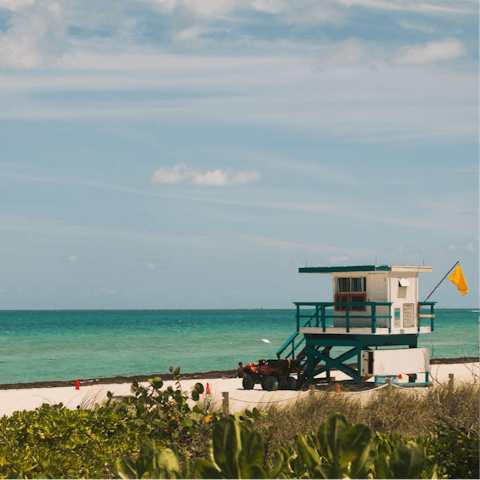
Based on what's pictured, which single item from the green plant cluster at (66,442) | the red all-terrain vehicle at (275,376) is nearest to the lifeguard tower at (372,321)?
the red all-terrain vehicle at (275,376)

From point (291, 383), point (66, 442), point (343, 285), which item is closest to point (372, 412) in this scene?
point (66, 442)

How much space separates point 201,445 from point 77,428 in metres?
2.20

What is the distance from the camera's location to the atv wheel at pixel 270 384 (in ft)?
79.8

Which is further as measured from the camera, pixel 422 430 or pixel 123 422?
pixel 422 430

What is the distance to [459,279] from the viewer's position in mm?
26297

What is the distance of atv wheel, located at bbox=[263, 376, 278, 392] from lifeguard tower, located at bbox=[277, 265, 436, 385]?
3.60 ft

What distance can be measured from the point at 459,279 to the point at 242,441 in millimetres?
24901

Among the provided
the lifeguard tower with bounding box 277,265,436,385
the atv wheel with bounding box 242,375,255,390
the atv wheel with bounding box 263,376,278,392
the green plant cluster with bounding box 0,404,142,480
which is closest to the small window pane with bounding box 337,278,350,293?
the lifeguard tower with bounding box 277,265,436,385

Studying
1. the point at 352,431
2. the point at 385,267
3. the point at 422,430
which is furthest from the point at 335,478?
the point at 385,267

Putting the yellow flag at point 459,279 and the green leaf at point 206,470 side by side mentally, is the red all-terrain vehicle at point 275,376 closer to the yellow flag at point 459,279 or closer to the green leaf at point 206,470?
the yellow flag at point 459,279

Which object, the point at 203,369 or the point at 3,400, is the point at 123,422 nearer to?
the point at 3,400

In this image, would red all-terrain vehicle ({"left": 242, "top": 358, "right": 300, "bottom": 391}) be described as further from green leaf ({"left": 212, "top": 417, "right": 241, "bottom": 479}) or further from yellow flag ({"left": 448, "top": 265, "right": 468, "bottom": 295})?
green leaf ({"left": 212, "top": 417, "right": 241, "bottom": 479})

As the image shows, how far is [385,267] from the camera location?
24.1 meters

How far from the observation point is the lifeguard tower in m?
24.1
